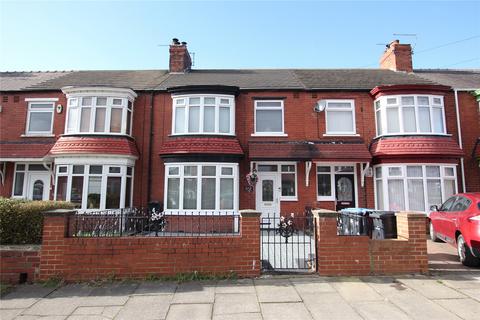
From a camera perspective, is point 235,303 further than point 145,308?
Yes

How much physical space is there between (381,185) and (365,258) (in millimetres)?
7667

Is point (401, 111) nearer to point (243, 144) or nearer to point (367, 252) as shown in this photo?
point (243, 144)

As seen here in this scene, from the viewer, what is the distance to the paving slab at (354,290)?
504 centimetres

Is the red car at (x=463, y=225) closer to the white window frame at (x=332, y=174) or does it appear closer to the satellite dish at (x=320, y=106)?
the white window frame at (x=332, y=174)

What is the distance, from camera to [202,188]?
12.6 meters

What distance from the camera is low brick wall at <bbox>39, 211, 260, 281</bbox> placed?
5844 millimetres

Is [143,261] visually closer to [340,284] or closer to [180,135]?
[340,284]

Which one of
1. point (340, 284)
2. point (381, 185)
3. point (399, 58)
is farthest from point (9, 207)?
point (399, 58)

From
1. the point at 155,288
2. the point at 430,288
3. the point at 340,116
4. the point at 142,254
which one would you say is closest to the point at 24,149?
the point at 142,254

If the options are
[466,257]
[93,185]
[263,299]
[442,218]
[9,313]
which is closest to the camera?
[9,313]

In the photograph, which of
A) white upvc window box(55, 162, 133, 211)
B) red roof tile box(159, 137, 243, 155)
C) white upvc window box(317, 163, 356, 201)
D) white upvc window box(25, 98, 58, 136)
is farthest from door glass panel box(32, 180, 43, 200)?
white upvc window box(317, 163, 356, 201)

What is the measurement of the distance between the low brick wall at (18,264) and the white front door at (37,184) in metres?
9.12

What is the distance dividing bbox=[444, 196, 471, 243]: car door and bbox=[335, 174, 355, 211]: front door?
5.18 m

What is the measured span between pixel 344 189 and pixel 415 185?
110 inches
